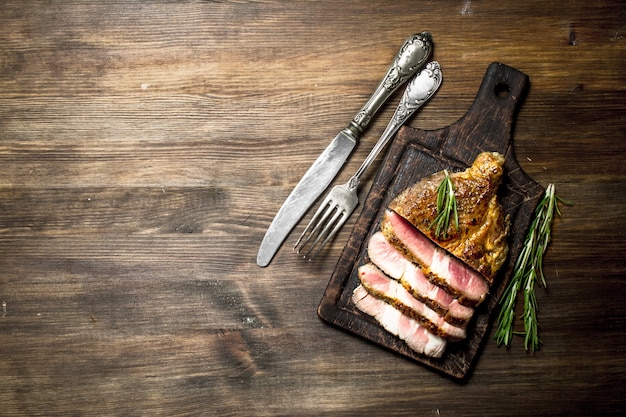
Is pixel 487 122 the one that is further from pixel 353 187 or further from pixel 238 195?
pixel 238 195

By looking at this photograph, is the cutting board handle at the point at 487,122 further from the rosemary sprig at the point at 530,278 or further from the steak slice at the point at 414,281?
the steak slice at the point at 414,281

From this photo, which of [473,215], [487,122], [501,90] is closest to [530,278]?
[473,215]

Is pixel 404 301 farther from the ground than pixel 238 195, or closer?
closer

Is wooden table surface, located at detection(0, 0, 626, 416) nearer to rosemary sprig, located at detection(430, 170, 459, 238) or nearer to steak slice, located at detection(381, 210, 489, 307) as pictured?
steak slice, located at detection(381, 210, 489, 307)

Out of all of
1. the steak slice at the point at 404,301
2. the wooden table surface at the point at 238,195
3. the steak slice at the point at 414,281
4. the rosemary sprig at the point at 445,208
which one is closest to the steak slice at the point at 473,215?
the rosemary sprig at the point at 445,208

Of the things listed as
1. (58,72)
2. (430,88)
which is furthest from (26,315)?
(430,88)

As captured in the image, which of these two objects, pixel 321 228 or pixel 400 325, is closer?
pixel 400 325

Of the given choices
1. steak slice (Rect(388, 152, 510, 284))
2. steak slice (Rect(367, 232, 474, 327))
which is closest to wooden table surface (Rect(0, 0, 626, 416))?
steak slice (Rect(367, 232, 474, 327))
